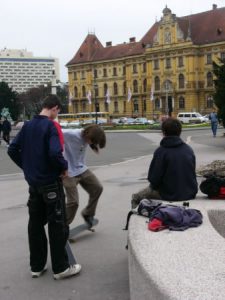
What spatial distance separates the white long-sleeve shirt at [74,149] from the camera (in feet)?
21.8

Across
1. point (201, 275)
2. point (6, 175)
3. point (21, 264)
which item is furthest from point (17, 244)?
point (6, 175)

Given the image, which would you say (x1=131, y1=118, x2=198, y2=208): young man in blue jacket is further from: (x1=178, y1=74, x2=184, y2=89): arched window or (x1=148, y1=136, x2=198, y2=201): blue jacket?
(x1=178, y1=74, x2=184, y2=89): arched window

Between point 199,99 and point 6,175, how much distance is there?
308 ft

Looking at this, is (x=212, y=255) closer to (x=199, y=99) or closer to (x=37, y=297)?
(x=37, y=297)

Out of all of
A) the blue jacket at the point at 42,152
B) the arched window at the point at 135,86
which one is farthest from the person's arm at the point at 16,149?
the arched window at the point at 135,86

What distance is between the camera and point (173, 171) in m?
5.94

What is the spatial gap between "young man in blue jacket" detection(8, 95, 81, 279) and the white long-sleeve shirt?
125 centimetres

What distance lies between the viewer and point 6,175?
15609 millimetres

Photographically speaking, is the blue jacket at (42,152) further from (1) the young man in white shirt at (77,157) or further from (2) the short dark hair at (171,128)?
(2) the short dark hair at (171,128)

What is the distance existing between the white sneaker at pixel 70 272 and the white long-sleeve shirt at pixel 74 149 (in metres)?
1.60

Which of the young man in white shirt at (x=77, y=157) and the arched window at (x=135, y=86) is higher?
the arched window at (x=135, y=86)

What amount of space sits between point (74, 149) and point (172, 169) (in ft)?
4.80

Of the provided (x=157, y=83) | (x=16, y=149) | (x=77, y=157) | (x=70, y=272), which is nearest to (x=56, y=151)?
(x=16, y=149)

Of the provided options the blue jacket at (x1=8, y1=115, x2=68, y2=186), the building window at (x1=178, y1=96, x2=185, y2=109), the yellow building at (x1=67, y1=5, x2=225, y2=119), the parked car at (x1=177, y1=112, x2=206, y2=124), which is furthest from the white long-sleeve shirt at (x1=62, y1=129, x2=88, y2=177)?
the building window at (x1=178, y1=96, x2=185, y2=109)
